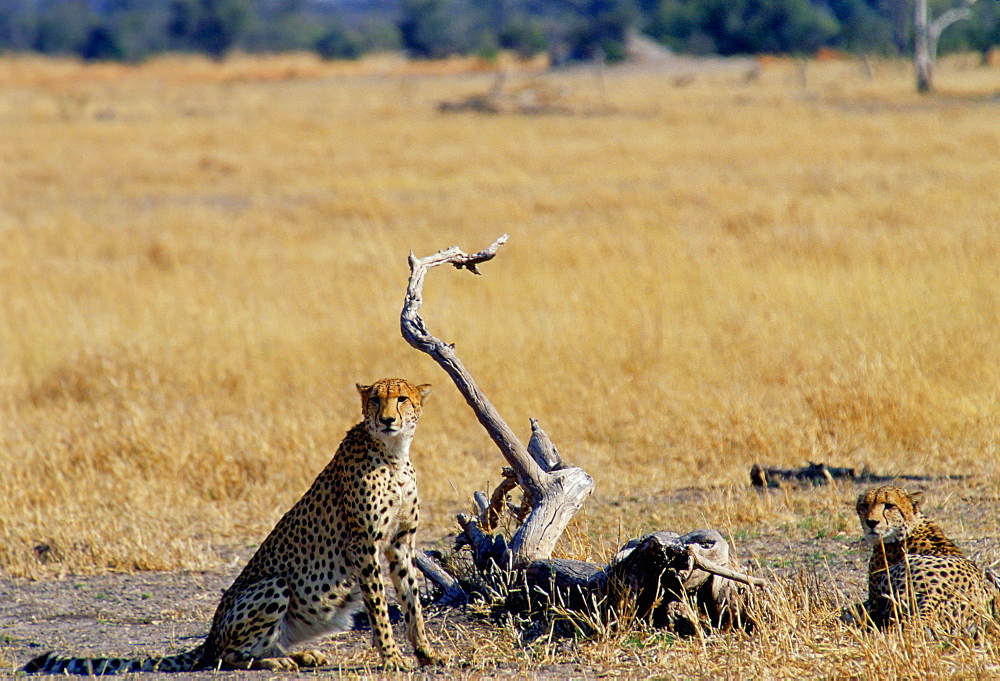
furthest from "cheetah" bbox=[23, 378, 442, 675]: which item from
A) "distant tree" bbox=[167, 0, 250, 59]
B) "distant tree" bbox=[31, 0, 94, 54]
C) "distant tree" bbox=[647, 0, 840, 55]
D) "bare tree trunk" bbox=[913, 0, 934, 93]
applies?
"distant tree" bbox=[31, 0, 94, 54]

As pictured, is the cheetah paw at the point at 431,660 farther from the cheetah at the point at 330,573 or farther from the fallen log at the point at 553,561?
the fallen log at the point at 553,561

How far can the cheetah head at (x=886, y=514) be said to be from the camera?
12.2ft

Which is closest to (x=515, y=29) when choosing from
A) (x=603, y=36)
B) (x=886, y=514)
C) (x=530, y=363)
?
(x=603, y=36)

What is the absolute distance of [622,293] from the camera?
31.7 feet

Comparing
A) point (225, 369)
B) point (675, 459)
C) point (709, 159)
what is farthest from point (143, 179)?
point (675, 459)

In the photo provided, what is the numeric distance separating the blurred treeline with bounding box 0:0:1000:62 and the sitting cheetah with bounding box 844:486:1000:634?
27593 millimetres

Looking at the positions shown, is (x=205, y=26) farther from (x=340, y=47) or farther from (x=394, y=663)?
(x=394, y=663)

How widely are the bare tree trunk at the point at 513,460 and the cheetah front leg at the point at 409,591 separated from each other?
0.51m

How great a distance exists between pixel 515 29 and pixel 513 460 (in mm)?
68863

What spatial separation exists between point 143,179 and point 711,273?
12.0 metres

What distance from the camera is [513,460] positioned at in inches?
161

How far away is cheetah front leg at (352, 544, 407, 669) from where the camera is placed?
11.6 ft

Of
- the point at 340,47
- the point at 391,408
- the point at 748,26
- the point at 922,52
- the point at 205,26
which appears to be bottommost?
the point at 340,47

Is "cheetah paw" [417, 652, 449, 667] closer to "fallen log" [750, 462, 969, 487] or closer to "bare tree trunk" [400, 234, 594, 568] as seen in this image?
"bare tree trunk" [400, 234, 594, 568]
